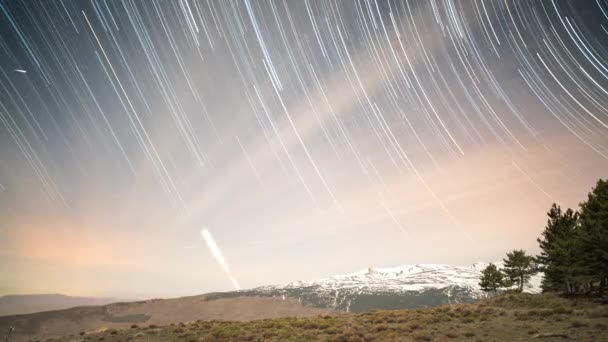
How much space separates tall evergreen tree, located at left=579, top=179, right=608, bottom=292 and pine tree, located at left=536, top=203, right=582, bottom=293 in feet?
6.08

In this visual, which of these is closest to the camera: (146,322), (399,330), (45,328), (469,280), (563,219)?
(399,330)

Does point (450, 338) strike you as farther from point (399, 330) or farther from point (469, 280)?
point (469, 280)

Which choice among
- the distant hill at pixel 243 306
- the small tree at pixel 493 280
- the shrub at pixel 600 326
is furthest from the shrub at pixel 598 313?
the distant hill at pixel 243 306

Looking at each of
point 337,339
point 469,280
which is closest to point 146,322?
point 337,339

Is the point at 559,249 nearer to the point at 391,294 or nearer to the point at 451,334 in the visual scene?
the point at 451,334

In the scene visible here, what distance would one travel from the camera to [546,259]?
130ft

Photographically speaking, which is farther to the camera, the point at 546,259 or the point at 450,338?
the point at 546,259

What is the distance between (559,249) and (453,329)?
2376 centimetres

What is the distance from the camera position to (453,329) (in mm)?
19906

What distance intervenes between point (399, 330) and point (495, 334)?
5.99 metres

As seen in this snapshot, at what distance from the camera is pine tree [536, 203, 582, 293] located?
32.4m

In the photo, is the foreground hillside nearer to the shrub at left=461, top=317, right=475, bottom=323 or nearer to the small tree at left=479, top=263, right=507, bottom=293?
the shrub at left=461, top=317, right=475, bottom=323

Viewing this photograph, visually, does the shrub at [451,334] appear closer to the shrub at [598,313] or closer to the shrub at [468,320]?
the shrub at [468,320]

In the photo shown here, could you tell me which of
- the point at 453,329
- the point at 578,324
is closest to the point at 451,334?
the point at 453,329
